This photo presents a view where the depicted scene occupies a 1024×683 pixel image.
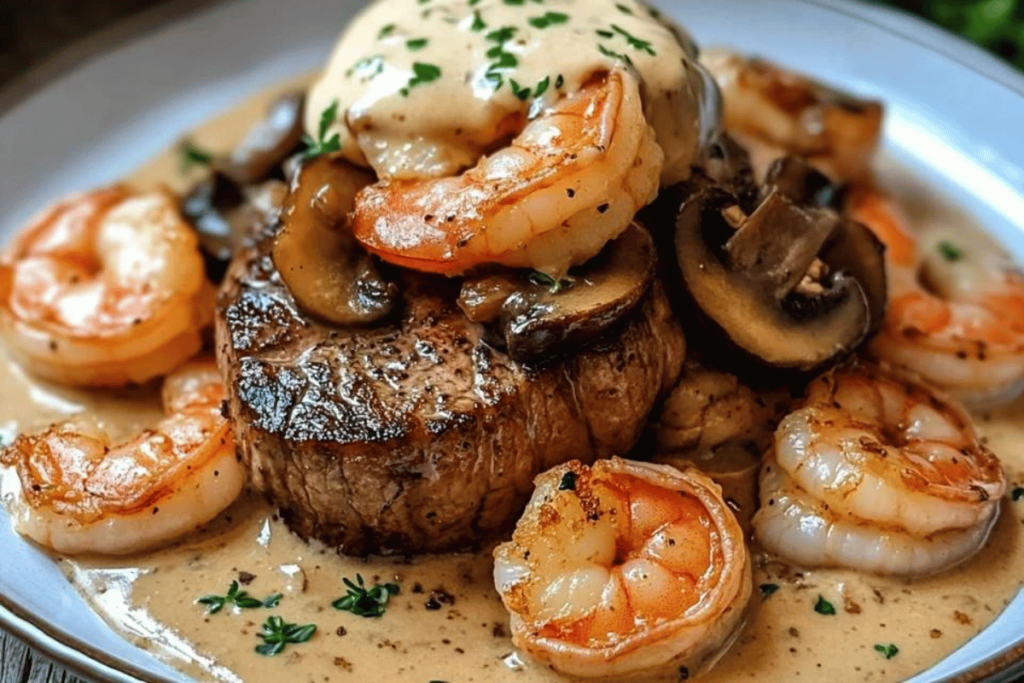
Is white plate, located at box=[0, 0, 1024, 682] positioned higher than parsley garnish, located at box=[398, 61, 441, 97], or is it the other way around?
parsley garnish, located at box=[398, 61, 441, 97]

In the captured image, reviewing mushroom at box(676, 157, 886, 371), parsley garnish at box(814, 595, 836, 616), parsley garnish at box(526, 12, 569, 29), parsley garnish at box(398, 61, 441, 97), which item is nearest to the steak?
mushroom at box(676, 157, 886, 371)

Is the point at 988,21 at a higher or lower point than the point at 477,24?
lower

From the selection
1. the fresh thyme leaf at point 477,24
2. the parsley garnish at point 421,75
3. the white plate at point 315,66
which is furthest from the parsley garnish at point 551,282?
the white plate at point 315,66

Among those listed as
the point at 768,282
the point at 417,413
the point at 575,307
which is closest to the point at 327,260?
the point at 417,413

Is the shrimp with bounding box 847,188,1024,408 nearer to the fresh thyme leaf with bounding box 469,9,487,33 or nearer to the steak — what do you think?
the steak

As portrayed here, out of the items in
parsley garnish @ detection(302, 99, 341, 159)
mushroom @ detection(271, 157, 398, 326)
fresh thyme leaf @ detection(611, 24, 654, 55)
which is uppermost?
fresh thyme leaf @ detection(611, 24, 654, 55)

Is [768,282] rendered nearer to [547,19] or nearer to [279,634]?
[547,19]
